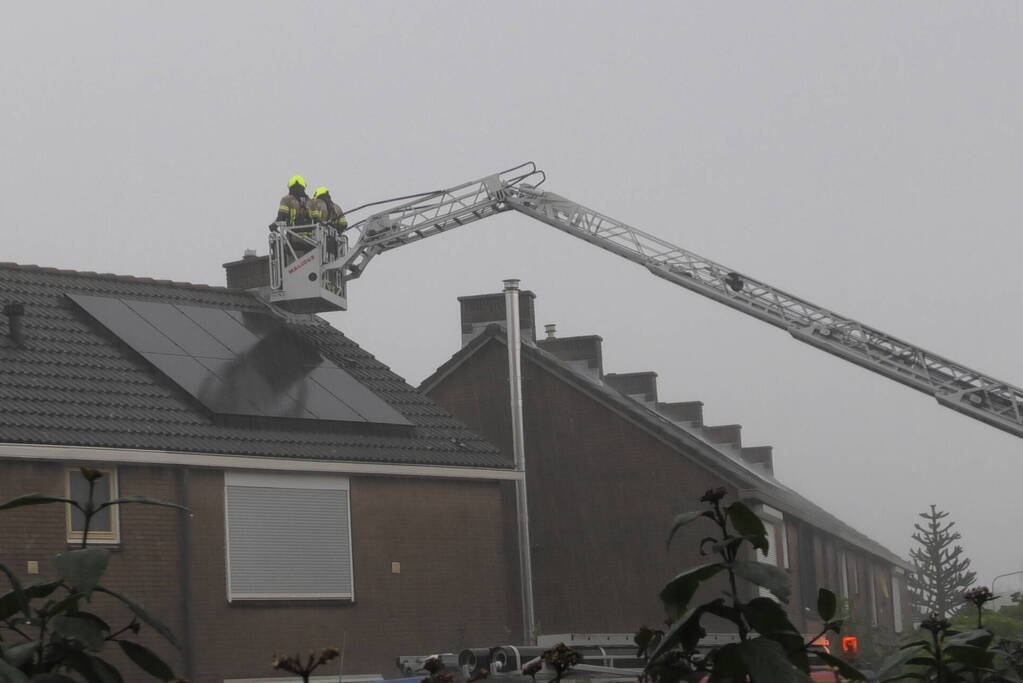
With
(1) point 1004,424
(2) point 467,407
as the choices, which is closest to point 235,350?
(2) point 467,407

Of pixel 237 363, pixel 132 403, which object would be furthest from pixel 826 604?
pixel 237 363

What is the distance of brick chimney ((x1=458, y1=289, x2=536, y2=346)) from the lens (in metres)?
33.2

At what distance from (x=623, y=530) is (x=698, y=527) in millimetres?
1874

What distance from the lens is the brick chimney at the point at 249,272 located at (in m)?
29.0

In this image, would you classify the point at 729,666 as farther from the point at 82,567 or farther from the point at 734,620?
the point at 82,567

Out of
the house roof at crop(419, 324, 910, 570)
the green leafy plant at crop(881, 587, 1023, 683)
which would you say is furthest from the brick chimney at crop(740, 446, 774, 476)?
the green leafy plant at crop(881, 587, 1023, 683)

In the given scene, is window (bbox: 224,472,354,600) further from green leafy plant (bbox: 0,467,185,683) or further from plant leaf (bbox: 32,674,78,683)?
plant leaf (bbox: 32,674,78,683)

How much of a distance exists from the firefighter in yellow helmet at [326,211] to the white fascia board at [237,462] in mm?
6698

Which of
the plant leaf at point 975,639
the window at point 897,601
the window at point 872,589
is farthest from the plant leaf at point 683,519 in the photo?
the window at point 897,601

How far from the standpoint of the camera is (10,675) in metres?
3.26

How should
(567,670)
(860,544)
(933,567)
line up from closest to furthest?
(567,670) < (860,544) < (933,567)

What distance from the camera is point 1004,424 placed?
26.0 meters

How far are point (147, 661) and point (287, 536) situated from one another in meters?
19.1

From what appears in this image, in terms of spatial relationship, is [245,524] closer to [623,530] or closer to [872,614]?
[623,530]
